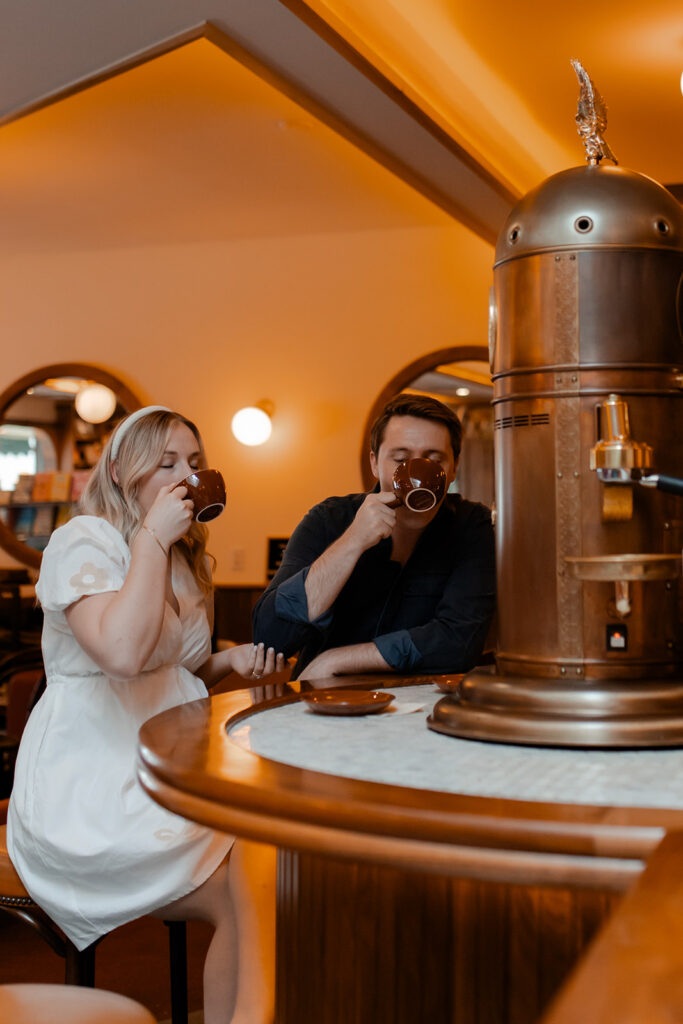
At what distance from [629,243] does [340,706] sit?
0.62 metres

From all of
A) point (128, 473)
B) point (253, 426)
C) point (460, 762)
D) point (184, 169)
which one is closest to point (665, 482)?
point (460, 762)

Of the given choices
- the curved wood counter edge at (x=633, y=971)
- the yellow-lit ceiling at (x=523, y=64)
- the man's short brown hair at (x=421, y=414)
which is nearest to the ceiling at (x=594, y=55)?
the yellow-lit ceiling at (x=523, y=64)

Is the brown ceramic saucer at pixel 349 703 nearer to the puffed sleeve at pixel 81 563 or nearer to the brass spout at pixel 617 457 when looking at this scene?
the brass spout at pixel 617 457

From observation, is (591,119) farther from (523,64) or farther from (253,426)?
(253,426)

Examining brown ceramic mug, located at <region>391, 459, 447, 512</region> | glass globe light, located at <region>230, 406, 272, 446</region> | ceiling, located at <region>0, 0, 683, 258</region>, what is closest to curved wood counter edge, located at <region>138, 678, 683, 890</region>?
brown ceramic mug, located at <region>391, 459, 447, 512</region>

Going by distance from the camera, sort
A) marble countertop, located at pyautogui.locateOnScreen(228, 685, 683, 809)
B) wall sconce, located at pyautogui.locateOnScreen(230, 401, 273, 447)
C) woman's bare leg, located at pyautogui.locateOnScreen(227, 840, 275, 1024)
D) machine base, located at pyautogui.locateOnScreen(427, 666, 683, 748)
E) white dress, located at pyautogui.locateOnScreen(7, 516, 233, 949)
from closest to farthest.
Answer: marble countertop, located at pyautogui.locateOnScreen(228, 685, 683, 809), machine base, located at pyautogui.locateOnScreen(427, 666, 683, 748), woman's bare leg, located at pyautogui.locateOnScreen(227, 840, 275, 1024), white dress, located at pyautogui.locateOnScreen(7, 516, 233, 949), wall sconce, located at pyautogui.locateOnScreen(230, 401, 273, 447)

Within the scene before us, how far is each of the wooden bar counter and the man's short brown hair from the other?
1.16 m

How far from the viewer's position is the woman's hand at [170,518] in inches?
68.4

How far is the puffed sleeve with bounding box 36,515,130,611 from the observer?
1717 mm

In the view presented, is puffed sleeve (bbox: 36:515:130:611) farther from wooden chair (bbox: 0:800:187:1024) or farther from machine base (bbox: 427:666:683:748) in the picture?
machine base (bbox: 427:666:683:748)

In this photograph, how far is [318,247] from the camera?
19.3 feet

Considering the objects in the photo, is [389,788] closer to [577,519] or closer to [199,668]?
[577,519]

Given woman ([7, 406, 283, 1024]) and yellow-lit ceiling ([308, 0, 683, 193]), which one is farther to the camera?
yellow-lit ceiling ([308, 0, 683, 193])

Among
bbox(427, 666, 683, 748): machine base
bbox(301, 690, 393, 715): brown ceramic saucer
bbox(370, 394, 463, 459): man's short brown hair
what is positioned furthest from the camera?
bbox(370, 394, 463, 459): man's short brown hair
